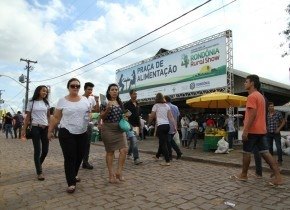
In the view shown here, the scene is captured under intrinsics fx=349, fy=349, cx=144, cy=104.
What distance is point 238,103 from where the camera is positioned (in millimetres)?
13633

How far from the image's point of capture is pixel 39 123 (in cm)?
699

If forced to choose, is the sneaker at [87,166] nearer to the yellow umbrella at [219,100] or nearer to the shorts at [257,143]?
the shorts at [257,143]

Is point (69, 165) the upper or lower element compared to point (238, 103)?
lower

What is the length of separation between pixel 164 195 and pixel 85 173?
266 centimetres

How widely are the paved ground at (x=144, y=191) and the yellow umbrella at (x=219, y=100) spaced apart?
5.34m

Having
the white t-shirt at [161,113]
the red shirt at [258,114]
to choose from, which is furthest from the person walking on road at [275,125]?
the red shirt at [258,114]

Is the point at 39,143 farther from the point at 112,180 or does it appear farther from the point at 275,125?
the point at 275,125

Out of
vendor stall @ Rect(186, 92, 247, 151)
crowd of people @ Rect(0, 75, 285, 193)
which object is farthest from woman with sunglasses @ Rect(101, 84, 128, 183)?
vendor stall @ Rect(186, 92, 247, 151)

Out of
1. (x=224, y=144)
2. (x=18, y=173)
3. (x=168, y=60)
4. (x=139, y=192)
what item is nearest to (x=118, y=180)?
(x=139, y=192)

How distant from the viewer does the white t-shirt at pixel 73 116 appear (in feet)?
18.8

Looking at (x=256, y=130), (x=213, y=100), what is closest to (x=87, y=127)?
(x=256, y=130)

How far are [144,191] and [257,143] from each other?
7.45 ft

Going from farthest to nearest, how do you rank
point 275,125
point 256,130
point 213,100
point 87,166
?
point 213,100 → point 275,125 → point 87,166 → point 256,130

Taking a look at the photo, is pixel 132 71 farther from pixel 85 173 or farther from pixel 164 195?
pixel 164 195
